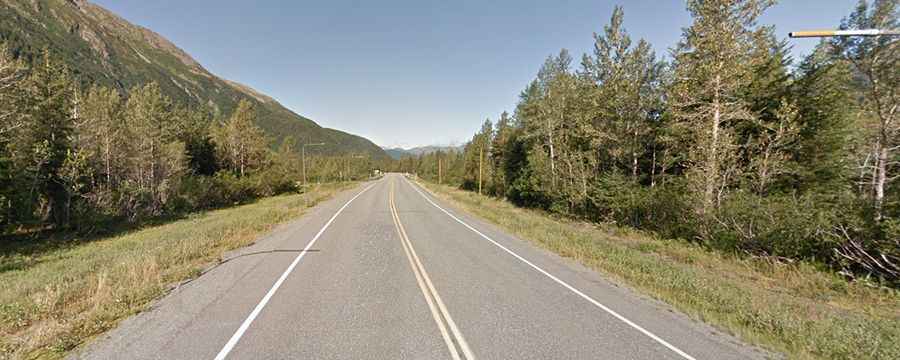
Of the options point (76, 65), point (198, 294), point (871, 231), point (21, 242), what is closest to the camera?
point (198, 294)

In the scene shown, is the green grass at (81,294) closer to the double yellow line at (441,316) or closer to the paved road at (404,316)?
the paved road at (404,316)

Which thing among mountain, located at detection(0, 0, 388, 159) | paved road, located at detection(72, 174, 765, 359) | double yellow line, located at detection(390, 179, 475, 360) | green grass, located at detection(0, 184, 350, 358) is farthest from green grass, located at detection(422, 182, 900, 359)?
mountain, located at detection(0, 0, 388, 159)

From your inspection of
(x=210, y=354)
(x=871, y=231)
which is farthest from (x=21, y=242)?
(x=871, y=231)

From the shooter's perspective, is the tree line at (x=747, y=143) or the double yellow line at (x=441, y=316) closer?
the double yellow line at (x=441, y=316)

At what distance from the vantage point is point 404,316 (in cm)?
483

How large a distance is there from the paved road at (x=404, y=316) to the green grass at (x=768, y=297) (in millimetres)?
646

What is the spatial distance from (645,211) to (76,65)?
199m

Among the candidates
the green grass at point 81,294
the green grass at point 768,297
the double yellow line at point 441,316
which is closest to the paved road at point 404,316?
the double yellow line at point 441,316

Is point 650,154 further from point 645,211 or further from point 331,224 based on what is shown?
point 331,224

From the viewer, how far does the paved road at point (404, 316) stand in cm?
385

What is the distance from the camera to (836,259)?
312 inches

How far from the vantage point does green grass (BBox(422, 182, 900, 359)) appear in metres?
4.27

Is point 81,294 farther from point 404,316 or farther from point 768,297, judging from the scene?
point 768,297

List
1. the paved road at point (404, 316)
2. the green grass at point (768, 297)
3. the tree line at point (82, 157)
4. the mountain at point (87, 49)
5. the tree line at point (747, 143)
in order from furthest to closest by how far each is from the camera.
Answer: the mountain at point (87, 49)
the tree line at point (82, 157)
the tree line at point (747, 143)
the green grass at point (768, 297)
the paved road at point (404, 316)
